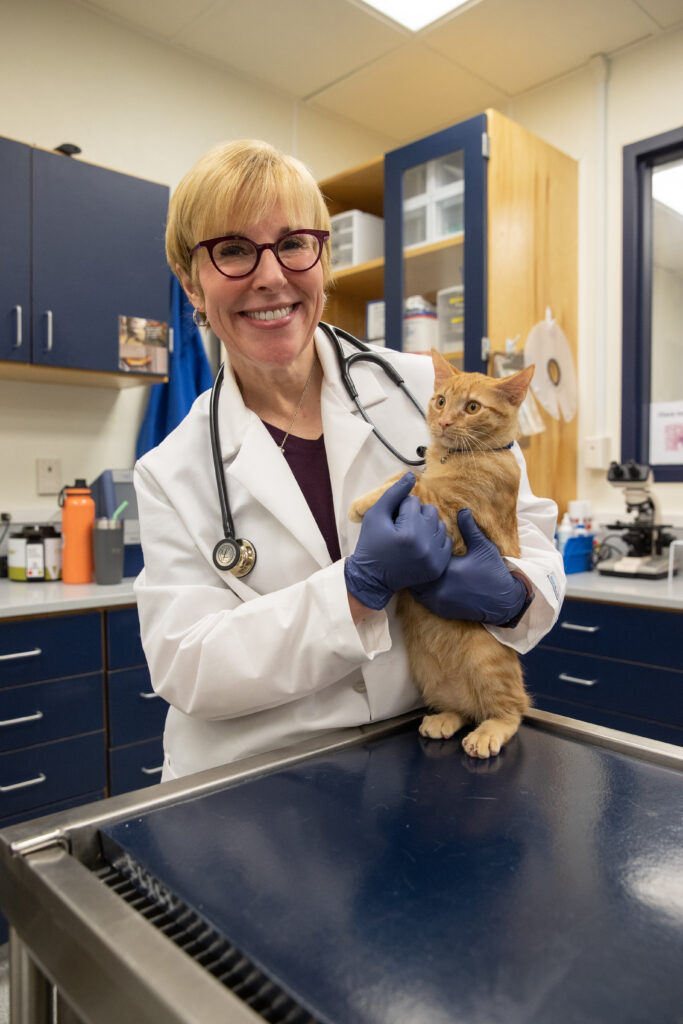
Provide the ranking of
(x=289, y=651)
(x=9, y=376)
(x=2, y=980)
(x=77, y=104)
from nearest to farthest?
(x=289, y=651), (x=2, y=980), (x=9, y=376), (x=77, y=104)

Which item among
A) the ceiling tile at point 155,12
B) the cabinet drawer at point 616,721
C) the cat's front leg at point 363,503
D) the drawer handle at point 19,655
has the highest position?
the ceiling tile at point 155,12

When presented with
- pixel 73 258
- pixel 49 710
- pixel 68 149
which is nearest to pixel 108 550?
pixel 49 710

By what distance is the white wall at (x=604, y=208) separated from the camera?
282cm

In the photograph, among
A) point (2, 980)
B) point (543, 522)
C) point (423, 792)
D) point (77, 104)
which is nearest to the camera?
point (423, 792)

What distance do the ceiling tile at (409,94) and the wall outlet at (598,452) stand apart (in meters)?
1.66

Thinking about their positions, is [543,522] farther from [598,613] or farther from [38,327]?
[38,327]

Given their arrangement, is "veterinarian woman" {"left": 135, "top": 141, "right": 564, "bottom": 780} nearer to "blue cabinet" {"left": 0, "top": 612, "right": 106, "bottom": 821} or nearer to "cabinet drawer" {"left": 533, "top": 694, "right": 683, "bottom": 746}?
"blue cabinet" {"left": 0, "top": 612, "right": 106, "bottom": 821}

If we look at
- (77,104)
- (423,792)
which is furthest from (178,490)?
(77,104)

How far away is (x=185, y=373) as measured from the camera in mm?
2783

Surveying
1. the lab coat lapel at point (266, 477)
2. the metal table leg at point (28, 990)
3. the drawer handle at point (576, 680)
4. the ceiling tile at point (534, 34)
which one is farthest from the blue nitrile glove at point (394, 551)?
the ceiling tile at point (534, 34)

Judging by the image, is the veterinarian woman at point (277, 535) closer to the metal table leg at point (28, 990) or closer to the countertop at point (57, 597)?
the metal table leg at point (28, 990)

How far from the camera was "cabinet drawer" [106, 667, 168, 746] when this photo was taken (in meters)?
2.14

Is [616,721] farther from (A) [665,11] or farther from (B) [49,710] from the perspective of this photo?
(A) [665,11]

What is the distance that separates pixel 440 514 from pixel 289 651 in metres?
0.30
